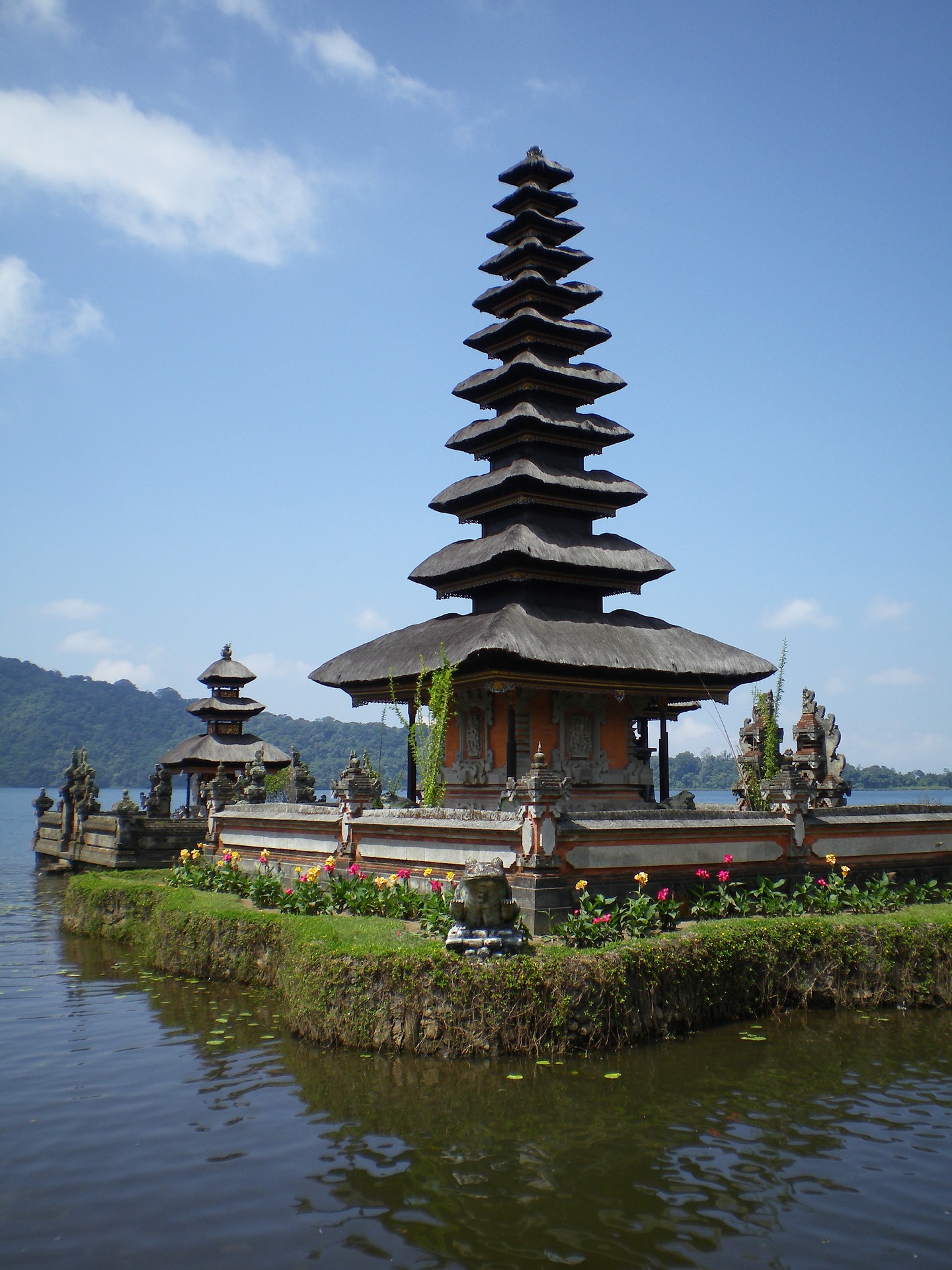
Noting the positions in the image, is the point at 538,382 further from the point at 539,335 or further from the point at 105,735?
the point at 105,735

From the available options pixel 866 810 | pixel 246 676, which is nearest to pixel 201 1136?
pixel 866 810

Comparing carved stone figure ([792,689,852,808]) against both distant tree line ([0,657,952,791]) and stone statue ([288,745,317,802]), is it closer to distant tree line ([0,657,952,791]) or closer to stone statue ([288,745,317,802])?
stone statue ([288,745,317,802])

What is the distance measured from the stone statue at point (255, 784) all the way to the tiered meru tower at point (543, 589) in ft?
11.8

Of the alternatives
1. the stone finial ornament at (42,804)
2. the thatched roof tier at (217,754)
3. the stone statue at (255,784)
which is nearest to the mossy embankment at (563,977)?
the stone statue at (255,784)

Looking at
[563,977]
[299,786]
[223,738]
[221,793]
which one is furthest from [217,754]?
[563,977]

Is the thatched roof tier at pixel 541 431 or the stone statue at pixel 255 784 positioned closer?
the thatched roof tier at pixel 541 431

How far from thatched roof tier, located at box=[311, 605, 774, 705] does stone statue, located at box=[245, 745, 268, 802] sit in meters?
3.73

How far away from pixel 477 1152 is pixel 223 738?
33794 mm

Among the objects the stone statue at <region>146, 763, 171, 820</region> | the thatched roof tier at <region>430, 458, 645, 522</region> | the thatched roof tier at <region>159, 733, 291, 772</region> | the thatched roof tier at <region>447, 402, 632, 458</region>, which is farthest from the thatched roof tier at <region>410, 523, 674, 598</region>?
the thatched roof tier at <region>159, 733, 291, 772</region>

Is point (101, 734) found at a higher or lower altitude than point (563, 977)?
higher

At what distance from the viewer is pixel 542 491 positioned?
22.4 m

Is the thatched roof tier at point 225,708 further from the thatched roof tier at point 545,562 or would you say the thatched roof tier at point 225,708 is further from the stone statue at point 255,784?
the thatched roof tier at point 545,562

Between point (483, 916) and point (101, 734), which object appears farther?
point (101, 734)

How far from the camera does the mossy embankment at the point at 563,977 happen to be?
10805 millimetres
